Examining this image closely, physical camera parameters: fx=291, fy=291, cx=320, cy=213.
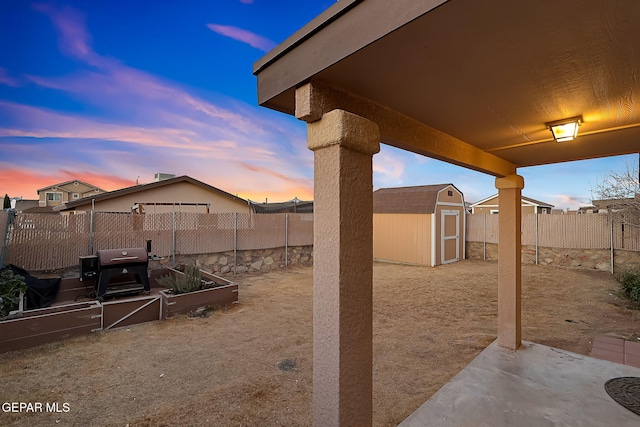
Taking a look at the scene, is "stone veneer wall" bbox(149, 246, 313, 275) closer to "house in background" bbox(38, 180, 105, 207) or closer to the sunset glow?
the sunset glow

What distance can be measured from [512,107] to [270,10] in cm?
964

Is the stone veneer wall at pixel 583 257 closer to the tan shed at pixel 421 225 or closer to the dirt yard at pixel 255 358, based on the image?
the tan shed at pixel 421 225

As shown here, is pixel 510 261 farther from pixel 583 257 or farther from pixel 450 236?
pixel 583 257

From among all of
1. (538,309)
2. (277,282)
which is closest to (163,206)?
(277,282)

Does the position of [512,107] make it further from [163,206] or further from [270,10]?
[163,206]

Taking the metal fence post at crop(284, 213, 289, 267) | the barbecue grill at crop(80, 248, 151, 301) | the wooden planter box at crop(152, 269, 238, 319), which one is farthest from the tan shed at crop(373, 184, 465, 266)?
the barbecue grill at crop(80, 248, 151, 301)

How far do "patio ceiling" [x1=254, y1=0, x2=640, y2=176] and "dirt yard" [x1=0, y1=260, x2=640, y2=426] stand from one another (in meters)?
2.52

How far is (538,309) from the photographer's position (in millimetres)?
5559

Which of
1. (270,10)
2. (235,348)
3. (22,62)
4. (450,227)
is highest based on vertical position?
(270,10)

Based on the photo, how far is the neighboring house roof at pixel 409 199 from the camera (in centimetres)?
1096

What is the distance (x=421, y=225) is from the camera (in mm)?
10922

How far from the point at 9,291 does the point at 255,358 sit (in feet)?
12.5

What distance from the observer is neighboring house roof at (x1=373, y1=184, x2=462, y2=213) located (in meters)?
11.0

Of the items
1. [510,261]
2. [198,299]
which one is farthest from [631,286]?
[198,299]
